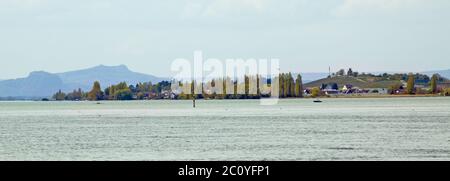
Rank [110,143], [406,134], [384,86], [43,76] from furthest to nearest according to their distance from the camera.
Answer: [384,86] < [43,76] < [406,134] < [110,143]

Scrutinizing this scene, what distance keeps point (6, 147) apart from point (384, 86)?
15428 cm

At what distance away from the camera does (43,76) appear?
14525cm
